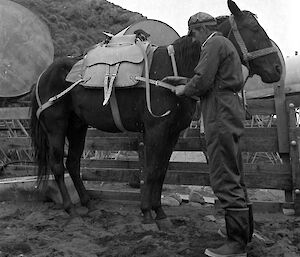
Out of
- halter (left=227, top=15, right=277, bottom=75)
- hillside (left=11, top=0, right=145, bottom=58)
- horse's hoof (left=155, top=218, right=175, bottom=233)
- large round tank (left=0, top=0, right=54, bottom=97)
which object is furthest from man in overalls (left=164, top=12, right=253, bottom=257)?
hillside (left=11, top=0, right=145, bottom=58)

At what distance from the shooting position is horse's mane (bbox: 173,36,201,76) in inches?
153

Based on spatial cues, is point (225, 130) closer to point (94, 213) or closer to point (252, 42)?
point (252, 42)

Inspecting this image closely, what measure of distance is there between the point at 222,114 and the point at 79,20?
24336 mm

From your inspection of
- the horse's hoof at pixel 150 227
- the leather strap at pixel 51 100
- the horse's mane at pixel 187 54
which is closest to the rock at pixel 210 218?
the horse's hoof at pixel 150 227

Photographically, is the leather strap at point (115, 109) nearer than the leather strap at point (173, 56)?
No

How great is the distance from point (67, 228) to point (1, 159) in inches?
180

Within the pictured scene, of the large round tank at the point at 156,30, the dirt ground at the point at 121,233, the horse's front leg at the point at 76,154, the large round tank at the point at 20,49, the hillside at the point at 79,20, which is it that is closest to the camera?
the dirt ground at the point at 121,233

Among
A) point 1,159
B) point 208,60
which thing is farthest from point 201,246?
point 1,159

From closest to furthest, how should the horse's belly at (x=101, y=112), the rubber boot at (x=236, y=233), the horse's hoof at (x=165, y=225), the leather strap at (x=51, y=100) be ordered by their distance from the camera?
1. the rubber boot at (x=236, y=233)
2. the horse's hoof at (x=165, y=225)
3. the horse's belly at (x=101, y=112)
4. the leather strap at (x=51, y=100)

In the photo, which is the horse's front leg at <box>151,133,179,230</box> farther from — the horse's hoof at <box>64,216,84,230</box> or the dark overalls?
the dark overalls

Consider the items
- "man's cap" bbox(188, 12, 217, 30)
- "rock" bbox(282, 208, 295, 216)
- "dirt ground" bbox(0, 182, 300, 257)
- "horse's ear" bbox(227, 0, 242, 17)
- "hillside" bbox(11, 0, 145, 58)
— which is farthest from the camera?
"hillside" bbox(11, 0, 145, 58)

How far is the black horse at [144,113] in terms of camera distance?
358 cm

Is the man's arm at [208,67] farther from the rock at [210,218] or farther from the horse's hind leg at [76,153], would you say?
the horse's hind leg at [76,153]

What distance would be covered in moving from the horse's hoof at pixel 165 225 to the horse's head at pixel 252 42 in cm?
165
